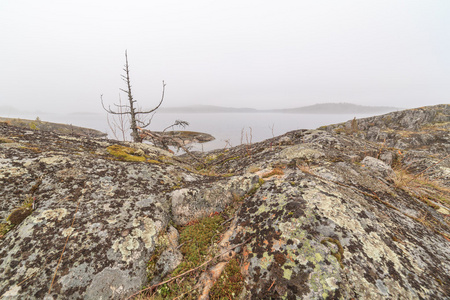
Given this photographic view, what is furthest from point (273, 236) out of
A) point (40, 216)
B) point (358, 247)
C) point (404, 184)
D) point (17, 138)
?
point (17, 138)

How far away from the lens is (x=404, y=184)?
586cm

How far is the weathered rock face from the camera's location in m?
2.86

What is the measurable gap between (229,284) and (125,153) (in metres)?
6.75

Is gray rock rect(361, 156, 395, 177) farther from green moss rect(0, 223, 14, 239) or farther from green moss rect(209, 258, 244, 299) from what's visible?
green moss rect(0, 223, 14, 239)

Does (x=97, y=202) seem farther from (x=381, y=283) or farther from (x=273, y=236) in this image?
(x=381, y=283)

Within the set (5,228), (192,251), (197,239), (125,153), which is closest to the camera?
(5,228)

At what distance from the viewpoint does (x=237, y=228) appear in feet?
13.8

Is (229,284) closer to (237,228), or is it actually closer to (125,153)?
(237,228)

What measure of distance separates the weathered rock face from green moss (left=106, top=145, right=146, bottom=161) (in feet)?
3.78

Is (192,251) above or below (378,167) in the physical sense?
below

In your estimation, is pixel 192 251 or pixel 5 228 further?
pixel 192 251

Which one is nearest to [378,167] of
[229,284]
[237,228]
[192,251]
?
[237,228]

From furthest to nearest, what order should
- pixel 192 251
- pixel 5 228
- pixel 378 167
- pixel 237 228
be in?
1. pixel 378 167
2. pixel 237 228
3. pixel 192 251
4. pixel 5 228

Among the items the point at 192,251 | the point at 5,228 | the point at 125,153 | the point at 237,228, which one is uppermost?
the point at 125,153
